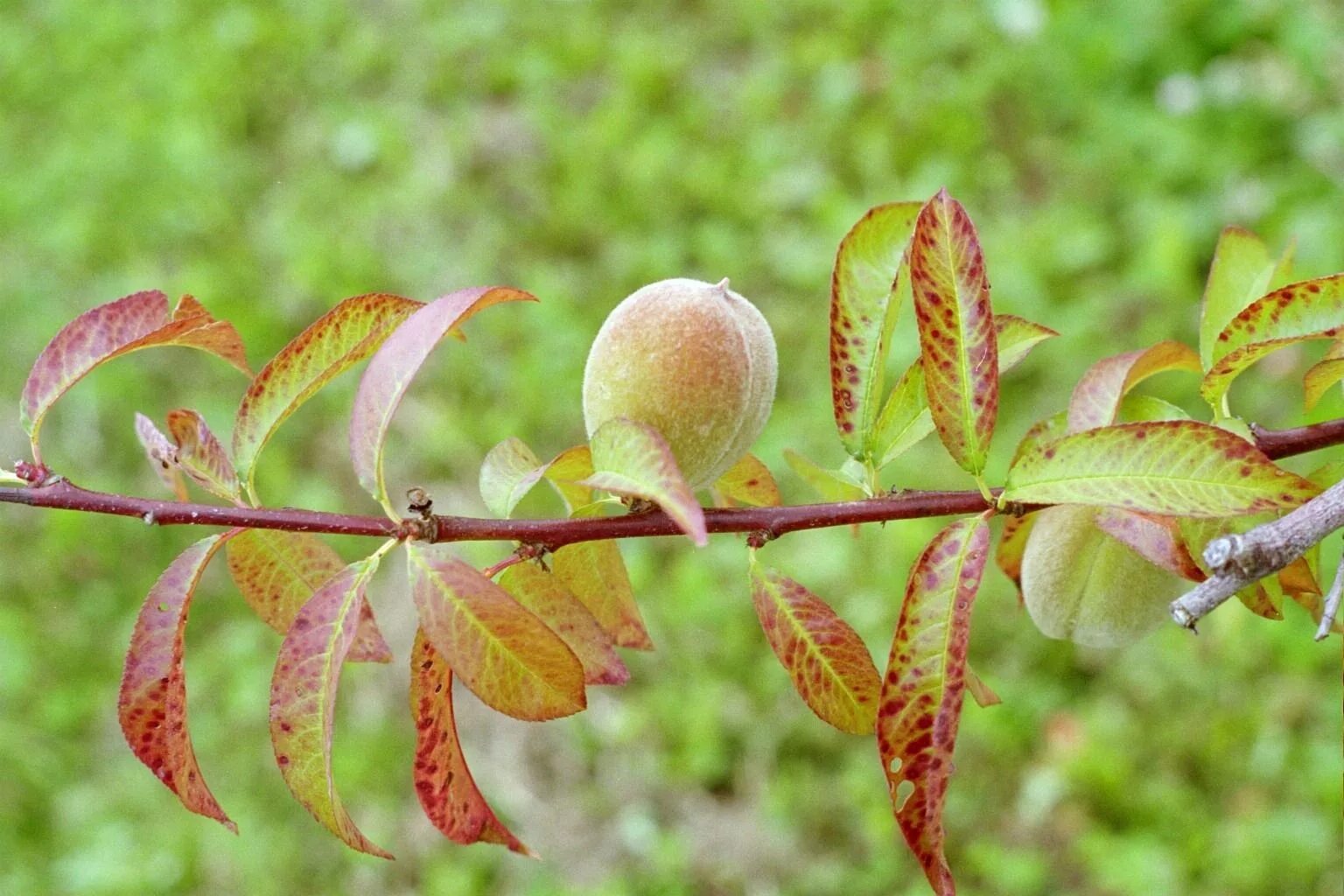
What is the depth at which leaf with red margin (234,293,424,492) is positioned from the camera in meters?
0.68

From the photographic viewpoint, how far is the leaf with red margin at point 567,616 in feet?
2.32

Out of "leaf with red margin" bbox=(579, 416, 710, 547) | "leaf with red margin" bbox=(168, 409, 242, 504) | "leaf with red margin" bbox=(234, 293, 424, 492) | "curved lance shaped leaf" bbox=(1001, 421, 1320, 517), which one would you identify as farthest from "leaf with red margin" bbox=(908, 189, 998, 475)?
"leaf with red margin" bbox=(168, 409, 242, 504)

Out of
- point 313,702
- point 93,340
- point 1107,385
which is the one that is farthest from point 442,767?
point 1107,385

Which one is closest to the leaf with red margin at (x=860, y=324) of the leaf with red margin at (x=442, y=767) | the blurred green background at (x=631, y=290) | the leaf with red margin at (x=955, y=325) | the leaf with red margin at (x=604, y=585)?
the leaf with red margin at (x=955, y=325)

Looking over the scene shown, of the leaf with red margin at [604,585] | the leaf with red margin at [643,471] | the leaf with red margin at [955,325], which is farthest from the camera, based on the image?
the leaf with red margin at [604,585]

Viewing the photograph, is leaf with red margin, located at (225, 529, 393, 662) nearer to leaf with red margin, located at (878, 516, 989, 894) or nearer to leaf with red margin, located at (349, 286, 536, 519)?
leaf with red margin, located at (349, 286, 536, 519)

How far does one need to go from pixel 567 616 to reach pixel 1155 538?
32 cm

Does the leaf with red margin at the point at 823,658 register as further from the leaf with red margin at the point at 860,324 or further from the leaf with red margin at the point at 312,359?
the leaf with red margin at the point at 312,359

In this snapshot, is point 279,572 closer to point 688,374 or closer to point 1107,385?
point 688,374

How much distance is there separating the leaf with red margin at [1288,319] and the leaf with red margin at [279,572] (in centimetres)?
51

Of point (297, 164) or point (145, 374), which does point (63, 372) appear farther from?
point (297, 164)

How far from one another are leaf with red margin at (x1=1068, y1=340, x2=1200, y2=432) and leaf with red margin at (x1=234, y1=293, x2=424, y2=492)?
1.28ft

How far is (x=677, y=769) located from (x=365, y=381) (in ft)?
4.65

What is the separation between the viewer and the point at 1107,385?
28.7 inches
